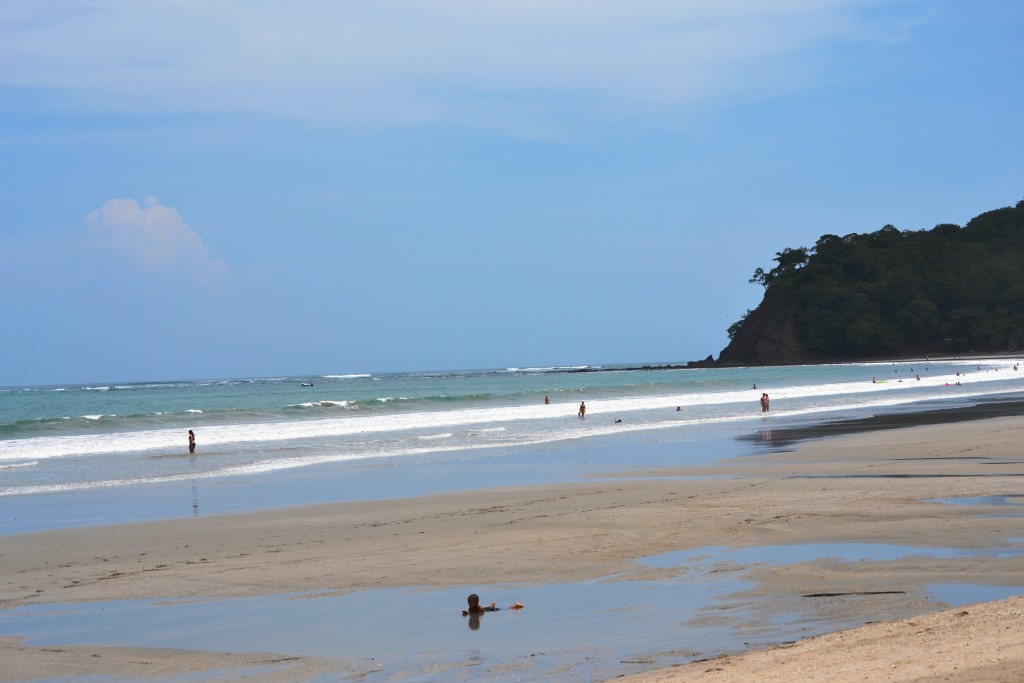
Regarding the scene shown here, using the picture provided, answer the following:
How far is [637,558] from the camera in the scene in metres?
11.2

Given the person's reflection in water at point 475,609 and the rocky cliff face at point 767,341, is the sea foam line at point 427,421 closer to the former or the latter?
the person's reflection in water at point 475,609

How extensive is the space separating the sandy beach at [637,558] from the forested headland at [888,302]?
453 ft

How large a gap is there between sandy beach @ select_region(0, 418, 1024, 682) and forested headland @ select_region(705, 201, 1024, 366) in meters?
138

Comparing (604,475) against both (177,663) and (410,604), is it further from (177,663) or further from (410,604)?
(177,663)

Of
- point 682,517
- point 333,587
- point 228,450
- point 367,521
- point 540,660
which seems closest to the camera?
point 540,660

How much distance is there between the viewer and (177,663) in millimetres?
7816

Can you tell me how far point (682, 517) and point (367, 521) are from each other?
15.6 feet

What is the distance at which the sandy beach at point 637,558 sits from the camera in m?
6.82

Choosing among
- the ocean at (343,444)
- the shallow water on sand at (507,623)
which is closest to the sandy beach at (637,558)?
the shallow water on sand at (507,623)

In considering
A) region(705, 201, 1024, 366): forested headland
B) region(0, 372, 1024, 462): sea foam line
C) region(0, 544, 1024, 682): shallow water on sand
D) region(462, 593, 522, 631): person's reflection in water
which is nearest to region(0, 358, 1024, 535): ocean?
region(0, 372, 1024, 462): sea foam line

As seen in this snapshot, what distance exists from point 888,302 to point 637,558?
154 m

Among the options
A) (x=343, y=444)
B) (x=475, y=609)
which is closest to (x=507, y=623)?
(x=475, y=609)

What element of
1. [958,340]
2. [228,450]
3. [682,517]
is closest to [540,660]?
[682,517]

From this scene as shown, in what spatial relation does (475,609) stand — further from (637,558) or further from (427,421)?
(427,421)
